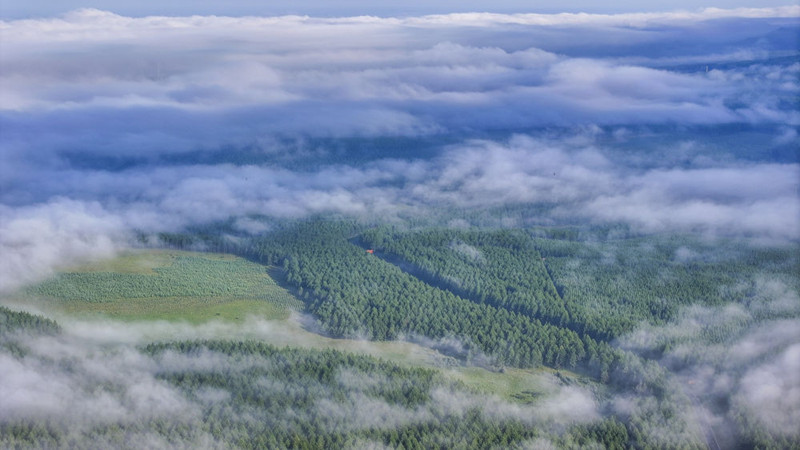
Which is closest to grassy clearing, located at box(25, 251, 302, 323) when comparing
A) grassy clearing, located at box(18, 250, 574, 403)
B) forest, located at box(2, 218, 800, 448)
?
grassy clearing, located at box(18, 250, 574, 403)

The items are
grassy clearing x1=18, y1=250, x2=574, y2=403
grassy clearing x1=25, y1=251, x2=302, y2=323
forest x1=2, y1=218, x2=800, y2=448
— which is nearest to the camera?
forest x1=2, y1=218, x2=800, y2=448

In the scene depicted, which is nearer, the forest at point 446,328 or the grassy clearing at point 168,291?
the forest at point 446,328

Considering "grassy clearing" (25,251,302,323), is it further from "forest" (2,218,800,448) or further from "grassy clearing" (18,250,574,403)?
"forest" (2,218,800,448)

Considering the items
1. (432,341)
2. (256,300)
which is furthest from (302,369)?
(256,300)

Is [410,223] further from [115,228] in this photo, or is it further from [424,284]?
[115,228]

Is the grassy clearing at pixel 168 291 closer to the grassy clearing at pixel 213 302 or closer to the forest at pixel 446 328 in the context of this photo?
the grassy clearing at pixel 213 302

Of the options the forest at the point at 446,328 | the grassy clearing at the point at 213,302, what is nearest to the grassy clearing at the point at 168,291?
the grassy clearing at the point at 213,302

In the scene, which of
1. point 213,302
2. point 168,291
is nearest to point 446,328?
point 213,302

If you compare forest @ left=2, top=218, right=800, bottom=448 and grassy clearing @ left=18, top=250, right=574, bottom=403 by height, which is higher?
forest @ left=2, top=218, right=800, bottom=448

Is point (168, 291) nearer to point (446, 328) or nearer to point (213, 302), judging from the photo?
point (213, 302)
